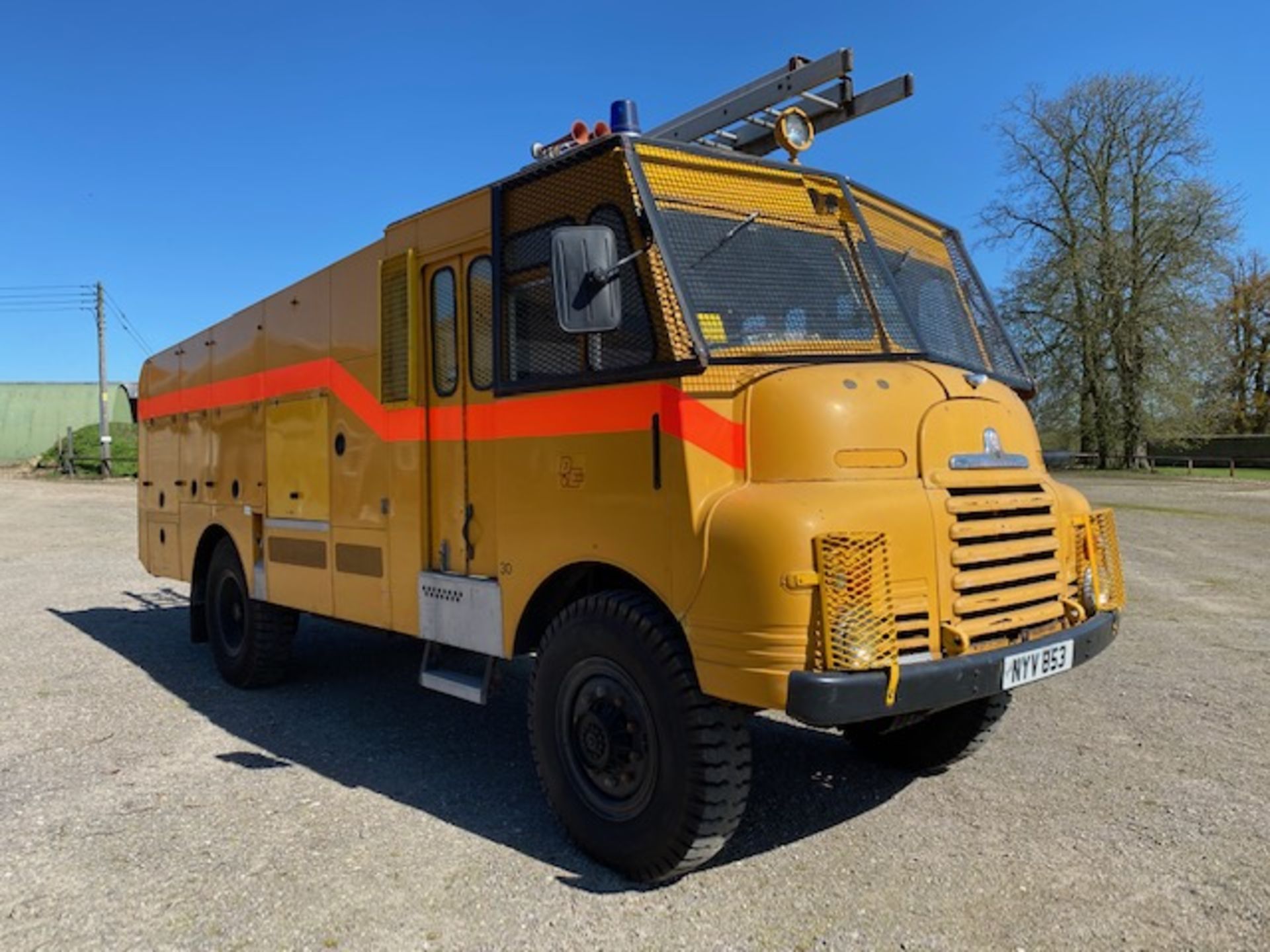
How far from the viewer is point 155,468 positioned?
8.81 metres

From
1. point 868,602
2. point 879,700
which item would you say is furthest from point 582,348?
point 879,700

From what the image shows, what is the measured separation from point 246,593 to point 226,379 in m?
1.69

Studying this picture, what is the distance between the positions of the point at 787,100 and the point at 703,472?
8.13 feet

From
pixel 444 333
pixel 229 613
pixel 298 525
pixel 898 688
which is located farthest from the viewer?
pixel 229 613

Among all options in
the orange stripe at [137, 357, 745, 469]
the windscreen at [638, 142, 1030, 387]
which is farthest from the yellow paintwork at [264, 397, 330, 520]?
the windscreen at [638, 142, 1030, 387]

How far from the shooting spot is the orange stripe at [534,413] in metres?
3.53

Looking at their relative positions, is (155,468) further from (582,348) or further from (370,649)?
(582,348)

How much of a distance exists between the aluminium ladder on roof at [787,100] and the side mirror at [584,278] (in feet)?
4.72

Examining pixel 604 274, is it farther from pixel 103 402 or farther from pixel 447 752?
pixel 103 402

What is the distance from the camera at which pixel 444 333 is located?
489 centimetres

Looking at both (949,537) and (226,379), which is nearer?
(949,537)

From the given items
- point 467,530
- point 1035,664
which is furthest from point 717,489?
point 467,530

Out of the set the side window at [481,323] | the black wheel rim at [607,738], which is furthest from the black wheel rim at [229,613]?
the black wheel rim at [607,738]

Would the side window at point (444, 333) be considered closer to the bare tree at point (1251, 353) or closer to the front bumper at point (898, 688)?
the front bumper at point (898, 688)
